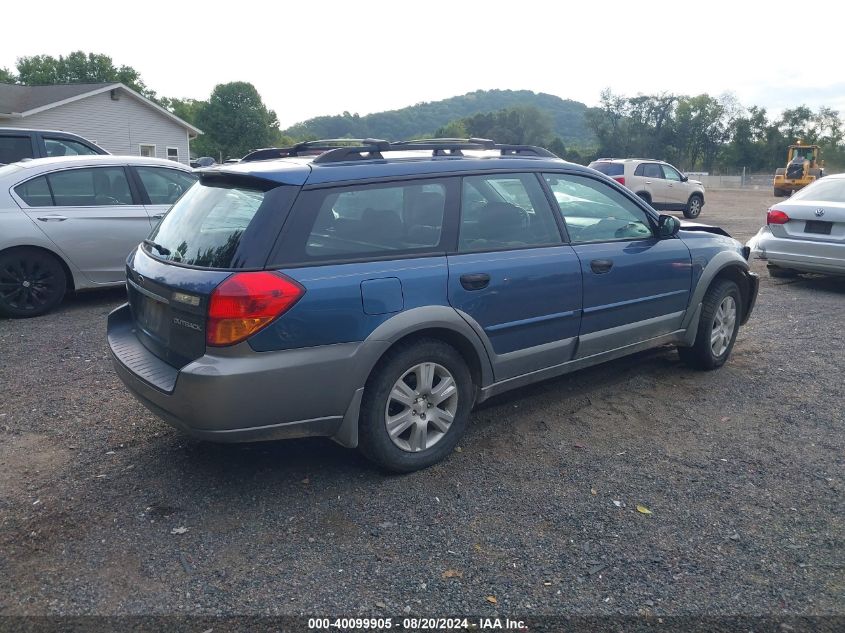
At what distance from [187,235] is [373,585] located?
207 centimetres

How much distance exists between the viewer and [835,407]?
5027mm

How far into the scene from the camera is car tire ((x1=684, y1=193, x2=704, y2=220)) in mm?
22933

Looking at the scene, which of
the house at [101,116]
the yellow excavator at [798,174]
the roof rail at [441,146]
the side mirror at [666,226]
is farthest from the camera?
the yellow excavator at [798,174]

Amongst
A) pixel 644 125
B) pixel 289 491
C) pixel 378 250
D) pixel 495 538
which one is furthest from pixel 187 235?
pixel 644 125

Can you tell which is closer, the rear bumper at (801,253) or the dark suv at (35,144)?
the rear bumper at (801,253)

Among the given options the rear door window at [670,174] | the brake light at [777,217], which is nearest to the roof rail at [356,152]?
the brake light at [777,217]

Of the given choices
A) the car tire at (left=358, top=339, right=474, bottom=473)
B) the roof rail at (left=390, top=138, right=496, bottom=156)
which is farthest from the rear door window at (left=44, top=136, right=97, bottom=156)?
the car tire at (left=358, top=339, right=474, bottom=473)

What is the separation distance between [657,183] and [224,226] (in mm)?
20379

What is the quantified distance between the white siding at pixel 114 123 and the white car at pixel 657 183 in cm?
2089

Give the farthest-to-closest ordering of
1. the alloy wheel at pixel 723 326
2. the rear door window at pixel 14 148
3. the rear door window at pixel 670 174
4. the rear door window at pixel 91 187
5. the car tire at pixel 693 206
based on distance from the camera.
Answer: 1. the car tire at pixel 693 206
2. the rear door window at pixel 670 174
3. the rear door window at pixel 14 148
4. the rear door window at pixel 91 187
5. the alloy wheel at pixel 723 326

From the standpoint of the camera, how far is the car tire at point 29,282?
7.06 meters

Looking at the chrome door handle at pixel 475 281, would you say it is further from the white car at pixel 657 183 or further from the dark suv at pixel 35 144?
the white car at pixel 657 183

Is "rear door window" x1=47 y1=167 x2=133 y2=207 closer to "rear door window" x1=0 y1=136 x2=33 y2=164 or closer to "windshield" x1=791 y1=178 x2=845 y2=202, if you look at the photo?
"rear door window" x1=0 y1=136 x2=33 y2=164

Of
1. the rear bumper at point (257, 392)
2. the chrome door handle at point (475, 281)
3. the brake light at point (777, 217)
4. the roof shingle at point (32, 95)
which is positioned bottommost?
the rear bumper at point (257, 392)
